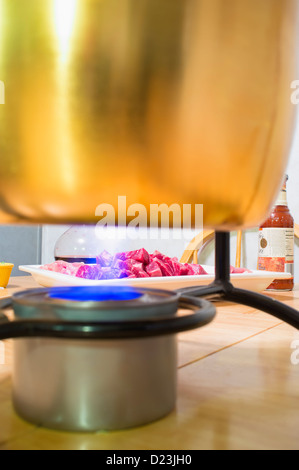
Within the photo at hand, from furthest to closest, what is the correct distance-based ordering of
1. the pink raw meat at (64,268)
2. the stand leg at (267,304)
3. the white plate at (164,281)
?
1. the pink raw meat at (64,268)
2. the white plate at (164,281)
3. the stand leg at (267,304)

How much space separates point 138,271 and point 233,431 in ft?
1.87

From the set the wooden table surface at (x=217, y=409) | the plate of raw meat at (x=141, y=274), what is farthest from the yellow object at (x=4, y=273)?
the wooden table surface at (x=217, y=409)

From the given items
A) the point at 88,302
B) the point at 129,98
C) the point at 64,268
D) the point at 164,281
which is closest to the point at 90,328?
the point at 88,302

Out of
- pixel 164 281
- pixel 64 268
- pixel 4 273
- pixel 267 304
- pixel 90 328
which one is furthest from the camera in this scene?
pixel 4 273

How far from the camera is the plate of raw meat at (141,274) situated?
2.52 ft

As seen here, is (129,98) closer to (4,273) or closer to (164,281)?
(164,281)

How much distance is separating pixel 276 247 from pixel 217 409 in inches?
29.8

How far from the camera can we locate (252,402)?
12.4 inches

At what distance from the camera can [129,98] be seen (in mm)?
262

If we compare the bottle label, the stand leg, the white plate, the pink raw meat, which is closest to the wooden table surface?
the stand leg

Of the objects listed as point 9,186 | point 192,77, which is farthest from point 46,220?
point 192,77

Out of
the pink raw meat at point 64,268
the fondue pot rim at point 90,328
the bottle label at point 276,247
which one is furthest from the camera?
the bottle label at point 276,247

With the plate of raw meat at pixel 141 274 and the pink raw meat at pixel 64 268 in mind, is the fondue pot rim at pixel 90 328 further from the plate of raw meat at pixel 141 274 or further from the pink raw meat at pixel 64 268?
the pink raw meat at pixel 64 268
